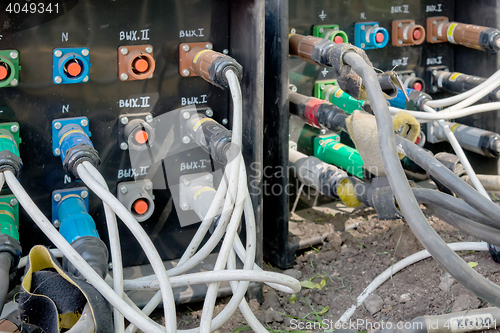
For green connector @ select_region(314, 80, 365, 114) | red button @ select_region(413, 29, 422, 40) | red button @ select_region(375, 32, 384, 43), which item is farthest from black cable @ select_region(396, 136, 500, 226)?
red button @ select_region(413, 29, 422, 40)

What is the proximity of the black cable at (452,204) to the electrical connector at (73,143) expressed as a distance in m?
0.51

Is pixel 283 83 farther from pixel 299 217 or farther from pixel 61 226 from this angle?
pixel 61 226

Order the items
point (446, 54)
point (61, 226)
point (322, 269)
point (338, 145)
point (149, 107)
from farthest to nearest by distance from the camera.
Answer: point (446, 54), point (338, 145), point (322, 269), point (149, 107), point (61, 226)

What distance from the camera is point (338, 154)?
1.30m

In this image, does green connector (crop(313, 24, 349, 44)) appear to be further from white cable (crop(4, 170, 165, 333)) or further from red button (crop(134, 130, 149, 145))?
white cable (crop(4, 170, 165, 333))

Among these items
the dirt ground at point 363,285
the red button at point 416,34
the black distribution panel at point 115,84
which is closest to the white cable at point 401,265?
the dirt ground at point 363,285

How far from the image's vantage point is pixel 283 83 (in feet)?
3.68

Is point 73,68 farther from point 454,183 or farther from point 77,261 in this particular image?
point 454,183

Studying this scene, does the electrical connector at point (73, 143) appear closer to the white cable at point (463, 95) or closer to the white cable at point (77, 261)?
the white cable at point (77, 261)

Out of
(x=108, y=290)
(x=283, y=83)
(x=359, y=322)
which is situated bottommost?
(x=359, y=322)

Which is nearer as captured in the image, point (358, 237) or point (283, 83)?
point (283, 83)

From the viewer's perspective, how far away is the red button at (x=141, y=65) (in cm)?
97

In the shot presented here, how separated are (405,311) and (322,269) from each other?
0.25m

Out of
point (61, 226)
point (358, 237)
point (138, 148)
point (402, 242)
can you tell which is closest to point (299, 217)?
point (358, 237)
